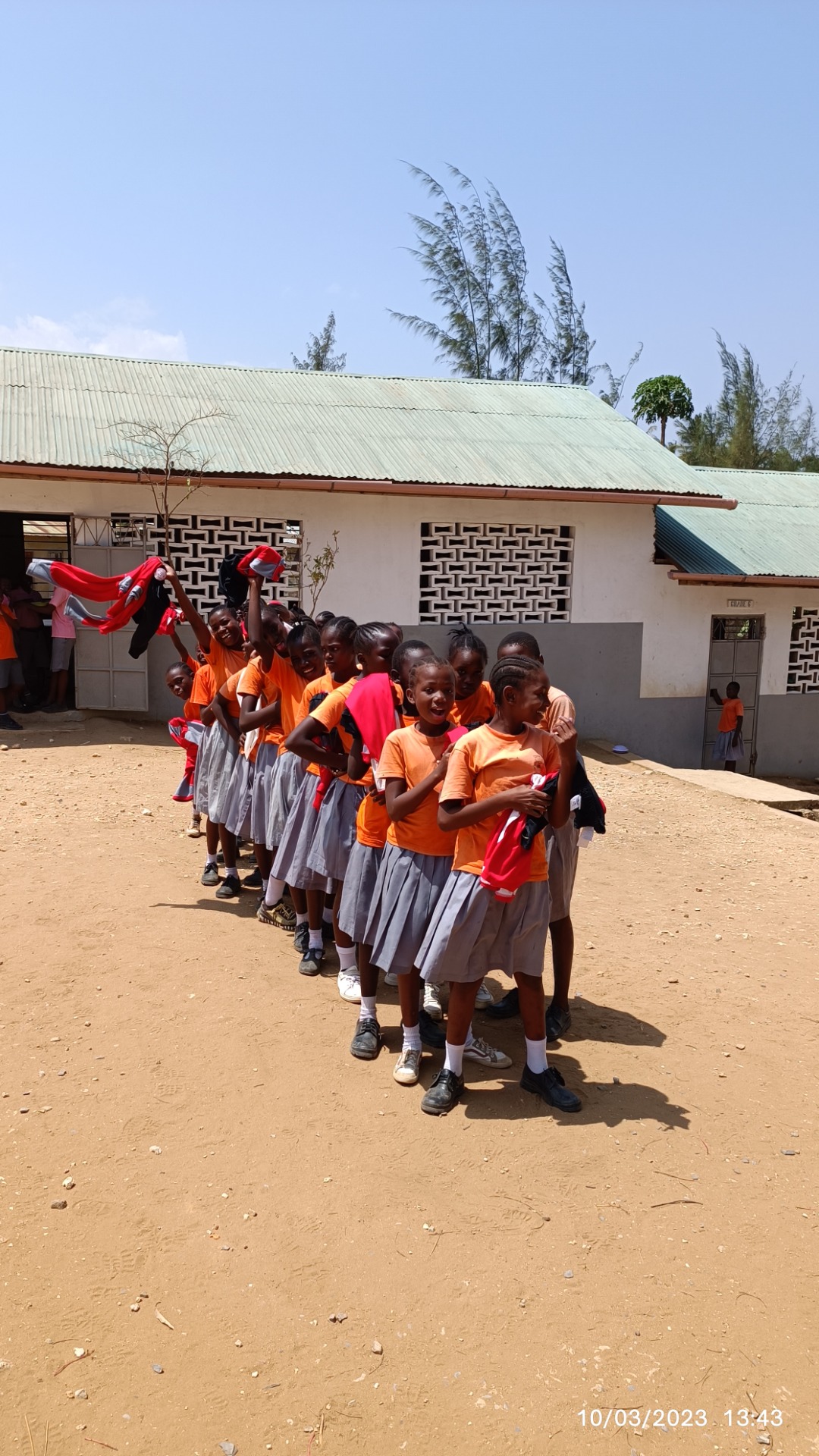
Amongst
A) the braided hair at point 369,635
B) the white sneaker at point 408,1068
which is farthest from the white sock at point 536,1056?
the braided hair at point 369,635

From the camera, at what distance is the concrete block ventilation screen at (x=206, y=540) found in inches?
423

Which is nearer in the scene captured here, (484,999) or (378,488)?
(484,999)

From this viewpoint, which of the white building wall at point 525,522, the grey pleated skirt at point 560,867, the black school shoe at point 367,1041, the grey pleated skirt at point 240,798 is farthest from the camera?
the white building wall at point 525,522

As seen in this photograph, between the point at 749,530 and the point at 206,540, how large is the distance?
749 cm

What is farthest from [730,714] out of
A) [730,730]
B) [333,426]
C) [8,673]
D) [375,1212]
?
[375,1212]

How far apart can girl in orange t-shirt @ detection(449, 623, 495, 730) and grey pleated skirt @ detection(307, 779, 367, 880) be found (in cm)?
53

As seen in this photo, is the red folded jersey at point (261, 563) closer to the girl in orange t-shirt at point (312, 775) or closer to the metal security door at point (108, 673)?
the girl in orange t-shirt at point (312, 775)

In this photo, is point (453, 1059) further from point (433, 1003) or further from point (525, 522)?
point (525, 522)

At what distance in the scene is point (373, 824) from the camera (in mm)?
3932

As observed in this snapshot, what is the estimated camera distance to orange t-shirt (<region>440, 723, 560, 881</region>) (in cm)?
332

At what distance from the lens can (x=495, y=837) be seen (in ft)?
10.8

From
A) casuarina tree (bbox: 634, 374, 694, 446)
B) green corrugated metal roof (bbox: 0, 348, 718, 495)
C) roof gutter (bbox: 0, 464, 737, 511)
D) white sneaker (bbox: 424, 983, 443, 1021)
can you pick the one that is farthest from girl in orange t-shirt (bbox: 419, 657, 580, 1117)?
casuarina tree (bbox: 634, 374, 694, 446)

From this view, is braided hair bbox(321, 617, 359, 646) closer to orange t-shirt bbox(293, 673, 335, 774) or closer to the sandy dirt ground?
orange t-shirt bbox(293, 673, 335, 774)

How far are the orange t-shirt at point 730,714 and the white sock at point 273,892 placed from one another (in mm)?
8416
